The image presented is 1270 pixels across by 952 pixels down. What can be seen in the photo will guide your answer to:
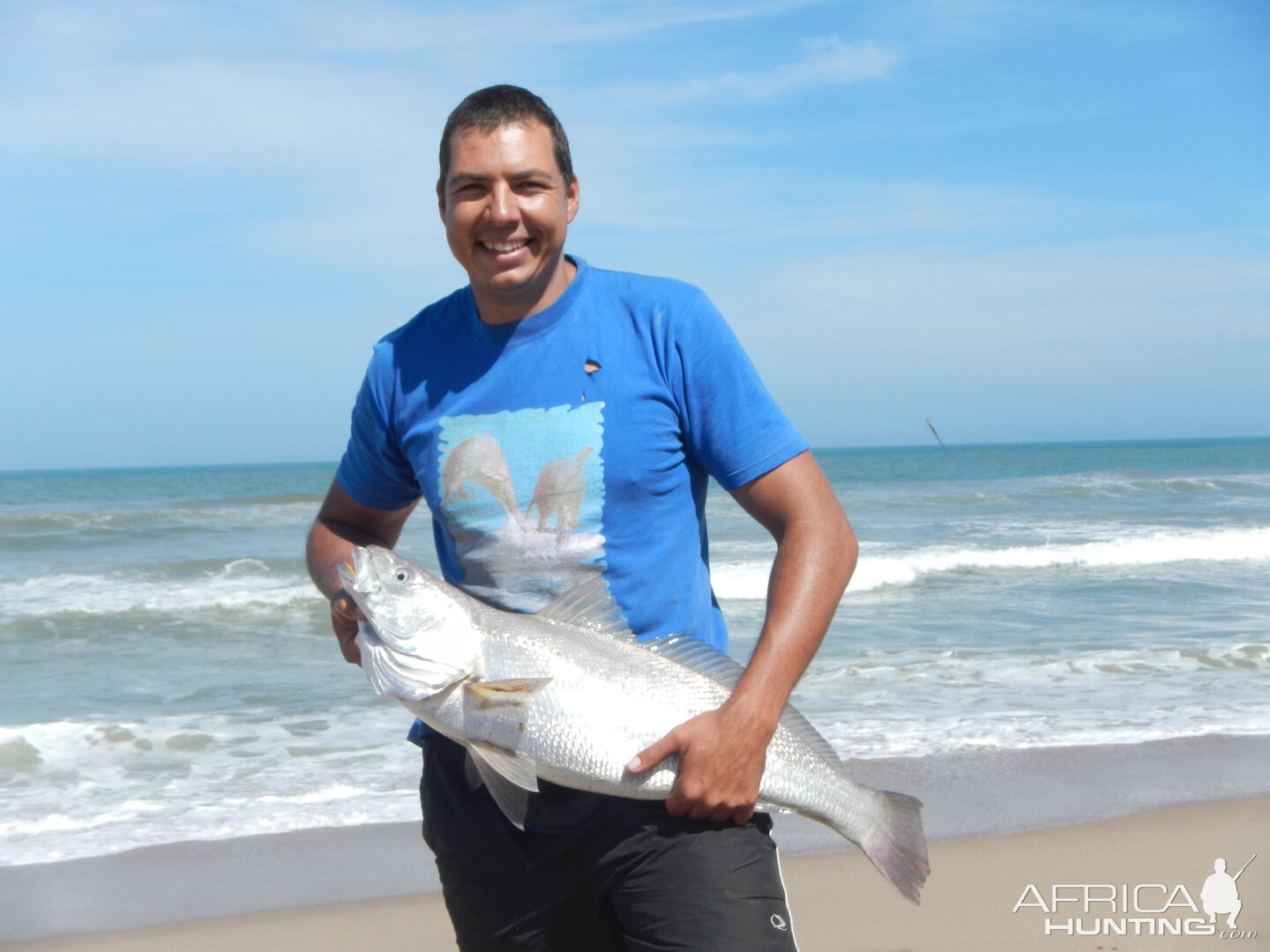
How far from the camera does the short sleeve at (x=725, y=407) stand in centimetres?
182

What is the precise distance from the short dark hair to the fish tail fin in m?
1.30

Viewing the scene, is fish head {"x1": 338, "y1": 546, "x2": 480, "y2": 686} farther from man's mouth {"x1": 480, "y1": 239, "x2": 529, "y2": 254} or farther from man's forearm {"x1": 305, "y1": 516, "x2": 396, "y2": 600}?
man's mouth {"x1": 480, "y1": 239, "x2": 529, "y2": 254}

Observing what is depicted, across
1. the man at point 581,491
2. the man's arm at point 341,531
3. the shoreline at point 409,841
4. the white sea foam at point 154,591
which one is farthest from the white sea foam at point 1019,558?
the man at point 581,491

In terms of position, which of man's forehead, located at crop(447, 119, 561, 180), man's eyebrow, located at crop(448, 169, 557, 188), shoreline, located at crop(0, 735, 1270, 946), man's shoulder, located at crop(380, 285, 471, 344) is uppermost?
man's forehead, located at crop(447, 119, 561, 180)

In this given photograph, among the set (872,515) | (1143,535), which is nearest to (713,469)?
(1143,535)

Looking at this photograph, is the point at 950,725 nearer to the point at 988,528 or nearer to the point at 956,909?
the point at 956,909

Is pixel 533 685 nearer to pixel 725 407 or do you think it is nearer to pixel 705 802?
pixel 705 802

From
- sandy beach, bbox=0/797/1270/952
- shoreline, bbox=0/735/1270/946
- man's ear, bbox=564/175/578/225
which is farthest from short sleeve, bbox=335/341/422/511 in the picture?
shoreline, bbox=0/735/1270/946

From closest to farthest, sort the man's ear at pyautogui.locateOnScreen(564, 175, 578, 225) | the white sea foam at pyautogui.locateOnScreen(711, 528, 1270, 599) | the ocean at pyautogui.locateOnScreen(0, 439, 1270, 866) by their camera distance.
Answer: the man's ear at pyautogui.locateOnScreen(564, 175, 578, 225) < the ocean at pyautogui.locateOnScreen(0, 439, 1270, 866) < the white sea foam at pyautogui.locateOnScreen(711, 528, 1270, 599)

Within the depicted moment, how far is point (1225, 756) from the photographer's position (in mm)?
5691

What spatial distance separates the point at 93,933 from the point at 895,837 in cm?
341

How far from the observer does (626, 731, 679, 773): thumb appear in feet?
5.51

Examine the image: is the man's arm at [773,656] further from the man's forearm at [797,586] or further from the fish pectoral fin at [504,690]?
the fish pectoral fin at [504,690]

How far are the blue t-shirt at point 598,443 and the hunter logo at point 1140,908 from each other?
2.80m
